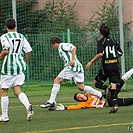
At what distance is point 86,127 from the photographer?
11.4m

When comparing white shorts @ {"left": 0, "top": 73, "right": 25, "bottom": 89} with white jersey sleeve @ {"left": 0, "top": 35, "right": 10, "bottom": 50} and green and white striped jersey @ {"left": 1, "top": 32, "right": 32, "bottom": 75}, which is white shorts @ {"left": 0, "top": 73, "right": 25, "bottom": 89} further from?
white jersey sleeve @ {"left": 0, "top": 35, "right": 10, "bottom": 50}

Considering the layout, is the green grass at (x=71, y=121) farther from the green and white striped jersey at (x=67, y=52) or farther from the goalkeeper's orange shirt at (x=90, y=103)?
the green and white striped jersey at (x=67, y=52)

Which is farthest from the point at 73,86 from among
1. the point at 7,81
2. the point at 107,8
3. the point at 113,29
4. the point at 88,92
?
the point at 7,81

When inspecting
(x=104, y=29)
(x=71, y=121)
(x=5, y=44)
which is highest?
(x=104, y=29)

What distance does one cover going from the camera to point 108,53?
48.5 feet

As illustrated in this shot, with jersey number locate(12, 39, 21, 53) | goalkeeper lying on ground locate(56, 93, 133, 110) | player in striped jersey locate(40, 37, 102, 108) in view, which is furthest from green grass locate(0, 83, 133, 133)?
jersey number locate(12, 39, 21, 53)

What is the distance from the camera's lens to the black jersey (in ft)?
48.3

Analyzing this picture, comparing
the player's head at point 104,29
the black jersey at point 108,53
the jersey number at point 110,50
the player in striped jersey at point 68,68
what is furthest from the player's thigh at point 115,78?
the player's head at point 104,29

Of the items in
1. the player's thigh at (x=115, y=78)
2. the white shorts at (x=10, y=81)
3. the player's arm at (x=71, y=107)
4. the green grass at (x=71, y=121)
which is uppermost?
the white shorts at (x=10, y=81)

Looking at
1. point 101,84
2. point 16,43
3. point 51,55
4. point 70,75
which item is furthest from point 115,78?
point 51,55

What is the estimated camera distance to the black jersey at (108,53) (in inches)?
579

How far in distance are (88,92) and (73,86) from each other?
1094 cm

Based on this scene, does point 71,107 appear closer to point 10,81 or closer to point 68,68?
point 68,68

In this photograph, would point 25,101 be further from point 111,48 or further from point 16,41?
point 111,48
